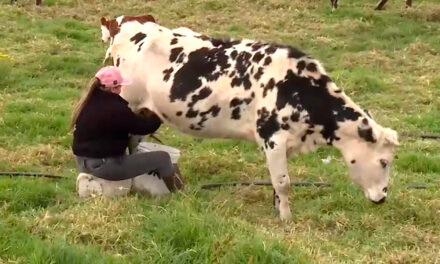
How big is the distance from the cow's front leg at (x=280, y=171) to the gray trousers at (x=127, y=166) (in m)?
0.86

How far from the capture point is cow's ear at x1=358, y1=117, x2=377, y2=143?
597cm

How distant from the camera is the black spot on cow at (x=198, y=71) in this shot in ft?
20.8

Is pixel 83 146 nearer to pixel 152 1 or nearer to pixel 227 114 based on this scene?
pixel 227 114

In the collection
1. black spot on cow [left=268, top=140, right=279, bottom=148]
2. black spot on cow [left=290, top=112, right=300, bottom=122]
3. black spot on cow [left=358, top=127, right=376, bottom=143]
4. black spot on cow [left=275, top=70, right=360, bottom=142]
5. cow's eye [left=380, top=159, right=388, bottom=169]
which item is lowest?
cow's eye [left=380, top=159, right=388, bottom=169]

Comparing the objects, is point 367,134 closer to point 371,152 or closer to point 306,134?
point 371,152

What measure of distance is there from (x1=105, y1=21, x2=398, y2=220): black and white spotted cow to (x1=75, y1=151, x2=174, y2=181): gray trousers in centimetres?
48

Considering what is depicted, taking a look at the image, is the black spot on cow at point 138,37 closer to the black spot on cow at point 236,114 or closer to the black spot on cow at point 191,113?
the black spot on cow at point 191,113

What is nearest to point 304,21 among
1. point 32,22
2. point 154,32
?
point 32,22

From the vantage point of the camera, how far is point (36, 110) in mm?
9031

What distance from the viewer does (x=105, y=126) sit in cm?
598

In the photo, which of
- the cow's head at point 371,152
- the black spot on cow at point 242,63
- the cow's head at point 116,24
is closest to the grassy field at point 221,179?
the cow's head at point 371,152

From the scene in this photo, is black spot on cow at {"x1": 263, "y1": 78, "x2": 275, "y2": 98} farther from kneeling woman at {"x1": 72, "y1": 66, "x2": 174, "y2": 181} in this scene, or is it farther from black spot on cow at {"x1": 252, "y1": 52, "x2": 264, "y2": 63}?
kneeling woman at {"x1": 72, "y1": 66, "x2": 174, "y2": 181}

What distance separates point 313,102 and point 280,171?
0.62 meters

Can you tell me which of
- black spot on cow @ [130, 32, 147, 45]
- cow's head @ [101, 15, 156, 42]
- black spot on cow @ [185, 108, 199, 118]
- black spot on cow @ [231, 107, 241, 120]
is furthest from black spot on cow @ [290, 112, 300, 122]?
cow's head @ [101, 15, 156, 42]
